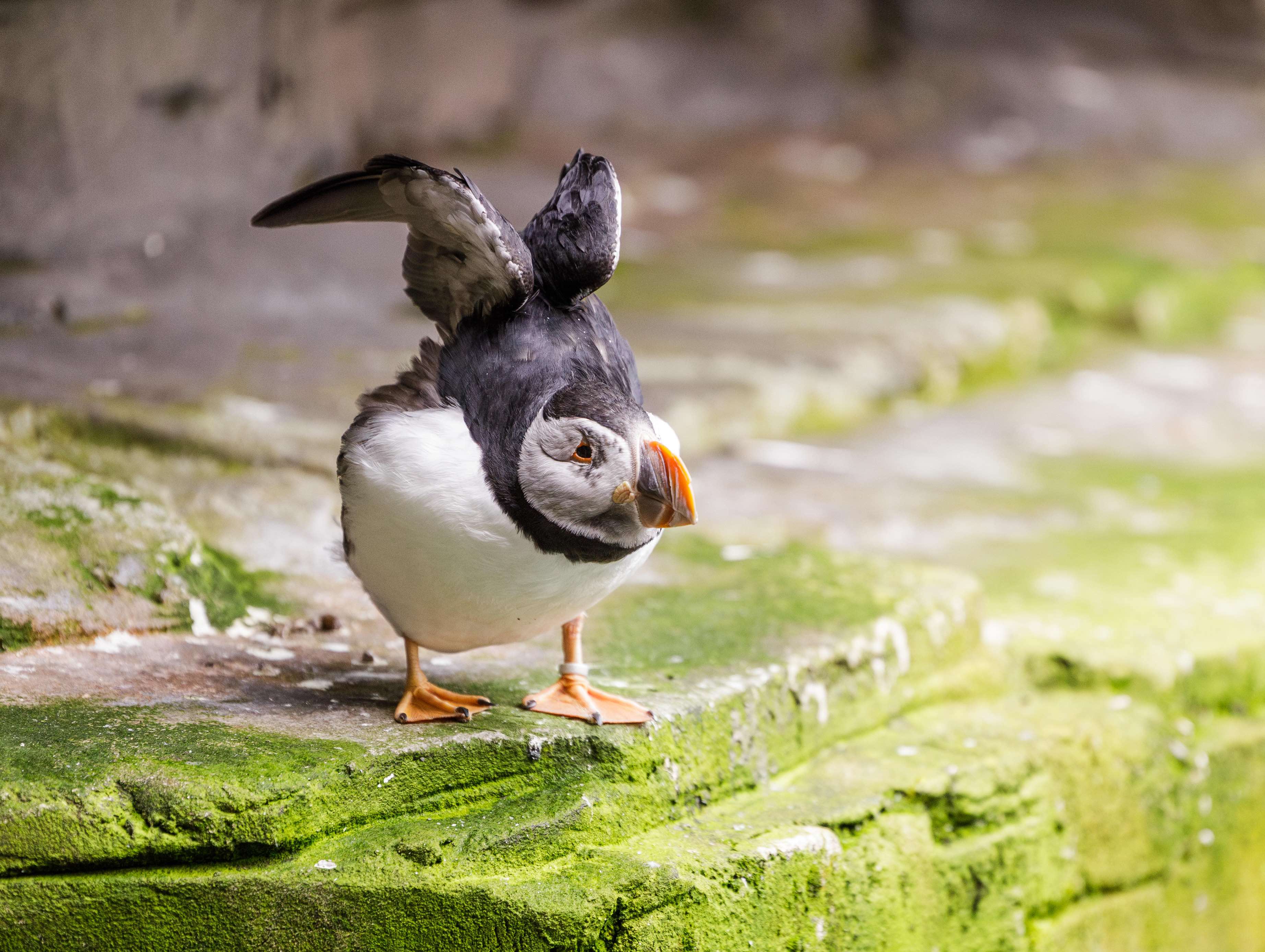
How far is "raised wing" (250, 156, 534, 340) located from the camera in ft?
6.29

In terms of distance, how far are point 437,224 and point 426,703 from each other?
740 mm

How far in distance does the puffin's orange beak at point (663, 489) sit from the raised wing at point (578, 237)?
33 cm

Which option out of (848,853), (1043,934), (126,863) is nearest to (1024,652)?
(1043,934)

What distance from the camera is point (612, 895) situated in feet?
6.55

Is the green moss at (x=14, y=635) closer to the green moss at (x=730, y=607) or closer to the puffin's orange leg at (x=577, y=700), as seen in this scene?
the puffin's orange leg at (x=577, y=700)

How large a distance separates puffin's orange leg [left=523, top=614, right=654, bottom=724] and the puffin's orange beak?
36cm

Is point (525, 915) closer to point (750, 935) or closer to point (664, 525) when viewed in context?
point (750, 935)

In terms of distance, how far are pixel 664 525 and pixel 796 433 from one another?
2.72m

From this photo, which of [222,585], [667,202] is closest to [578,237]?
[222,585]

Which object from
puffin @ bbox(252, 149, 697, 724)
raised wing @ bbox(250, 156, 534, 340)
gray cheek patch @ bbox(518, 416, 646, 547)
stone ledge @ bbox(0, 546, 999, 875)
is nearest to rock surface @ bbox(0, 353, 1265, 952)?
stone ledge @ bbox(0, 546, 999, 875)

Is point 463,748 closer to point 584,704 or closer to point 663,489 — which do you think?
point 584,704

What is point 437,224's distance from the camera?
6.51 ft

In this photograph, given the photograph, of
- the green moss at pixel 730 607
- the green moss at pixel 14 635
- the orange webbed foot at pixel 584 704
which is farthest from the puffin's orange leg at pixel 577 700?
the green moss at pixel 14 635

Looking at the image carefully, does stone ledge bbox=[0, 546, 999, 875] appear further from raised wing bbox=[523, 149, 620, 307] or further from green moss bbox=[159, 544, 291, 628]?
raised wing bbox=[523, 149, 620, 307]
